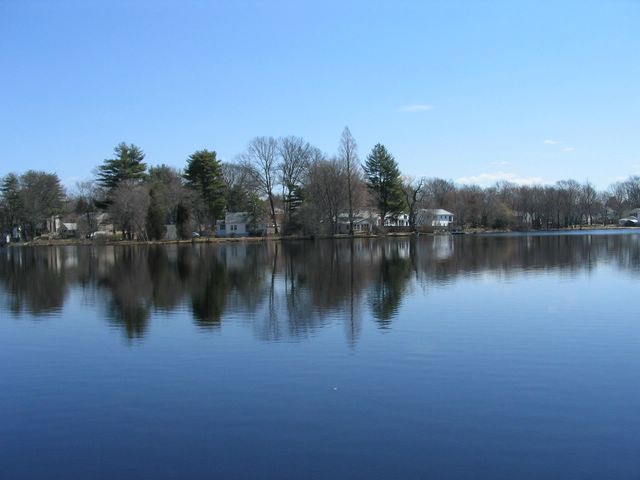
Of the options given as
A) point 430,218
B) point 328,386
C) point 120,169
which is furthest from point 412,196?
point 328,386

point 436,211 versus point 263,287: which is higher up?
point 436,211

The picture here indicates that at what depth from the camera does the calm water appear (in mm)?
6832

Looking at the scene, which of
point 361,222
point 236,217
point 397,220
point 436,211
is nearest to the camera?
point 236,217

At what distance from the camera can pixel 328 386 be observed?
31.4ft

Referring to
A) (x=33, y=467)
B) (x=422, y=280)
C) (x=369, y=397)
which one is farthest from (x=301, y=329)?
(x=422, y=280)

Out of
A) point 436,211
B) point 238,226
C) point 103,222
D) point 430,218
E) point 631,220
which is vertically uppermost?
point 436,211

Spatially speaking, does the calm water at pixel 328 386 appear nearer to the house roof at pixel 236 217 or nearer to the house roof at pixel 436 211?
the house roof at pixel 236 217

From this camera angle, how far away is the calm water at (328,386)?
22.4 ft

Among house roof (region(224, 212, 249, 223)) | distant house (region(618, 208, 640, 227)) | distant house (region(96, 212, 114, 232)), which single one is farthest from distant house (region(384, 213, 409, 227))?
distant house (region(618, 208, 640, 227))

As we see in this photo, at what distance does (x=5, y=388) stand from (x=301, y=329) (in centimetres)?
673

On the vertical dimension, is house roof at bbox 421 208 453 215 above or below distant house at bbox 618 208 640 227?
above

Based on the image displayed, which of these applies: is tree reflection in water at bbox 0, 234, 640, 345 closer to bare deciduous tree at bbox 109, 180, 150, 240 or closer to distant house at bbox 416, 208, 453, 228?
bare deciduous tree at bbox 109, 180, 150, 240

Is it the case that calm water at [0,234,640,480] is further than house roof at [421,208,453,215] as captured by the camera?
No

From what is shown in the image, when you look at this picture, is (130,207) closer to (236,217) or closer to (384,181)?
(236,217)
